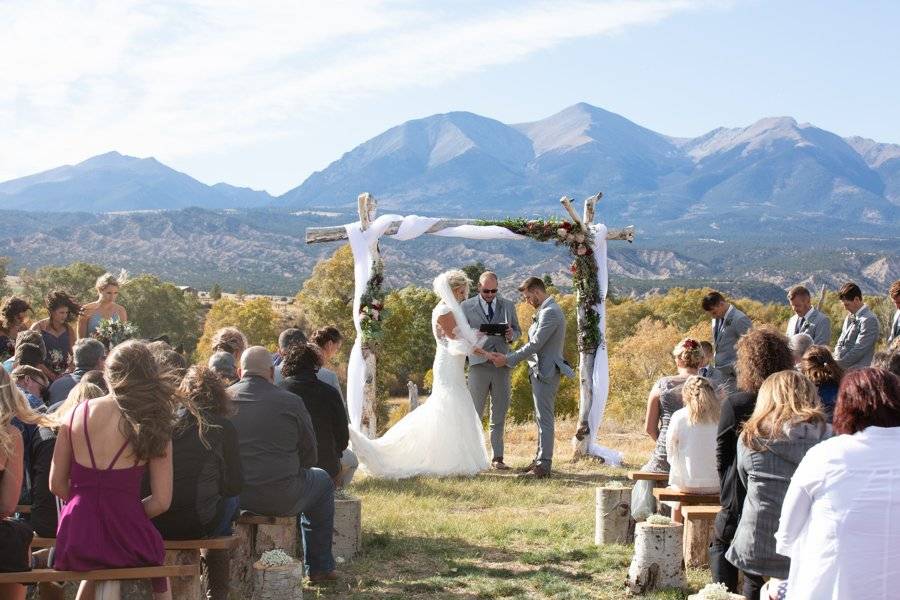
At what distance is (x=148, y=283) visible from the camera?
7212 centimetres

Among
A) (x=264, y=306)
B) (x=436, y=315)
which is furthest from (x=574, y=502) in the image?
(x=264, y=306)

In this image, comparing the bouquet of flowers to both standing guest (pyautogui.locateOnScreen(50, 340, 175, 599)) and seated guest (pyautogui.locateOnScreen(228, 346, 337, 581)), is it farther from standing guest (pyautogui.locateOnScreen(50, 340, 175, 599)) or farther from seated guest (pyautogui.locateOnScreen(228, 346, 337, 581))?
standing guest (pyautogui.locateOnScreen(50, 340, 175, 599))

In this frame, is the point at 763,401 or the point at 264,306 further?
the point at 264,306

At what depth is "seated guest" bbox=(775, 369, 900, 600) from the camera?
148 inches

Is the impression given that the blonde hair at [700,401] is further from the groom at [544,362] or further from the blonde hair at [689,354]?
the groom at [544,362]

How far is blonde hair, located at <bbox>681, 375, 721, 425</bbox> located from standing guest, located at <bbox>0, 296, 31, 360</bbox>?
218 inches

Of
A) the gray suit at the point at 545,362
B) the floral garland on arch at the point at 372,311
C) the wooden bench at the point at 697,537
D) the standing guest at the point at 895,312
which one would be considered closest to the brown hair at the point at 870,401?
the wooden bench at the point at 697,537

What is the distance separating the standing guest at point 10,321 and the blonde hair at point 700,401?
18.1 feet

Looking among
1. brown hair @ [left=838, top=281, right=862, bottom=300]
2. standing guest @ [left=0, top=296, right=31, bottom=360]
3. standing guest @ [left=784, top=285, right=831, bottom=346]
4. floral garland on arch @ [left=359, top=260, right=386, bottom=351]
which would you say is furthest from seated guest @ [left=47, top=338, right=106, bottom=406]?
brown hair @ [left=838, top=281, right=862, bottom=300]

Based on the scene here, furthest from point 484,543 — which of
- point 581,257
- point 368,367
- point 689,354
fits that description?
point 581,257

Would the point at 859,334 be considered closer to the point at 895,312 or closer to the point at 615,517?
the point at 895,312

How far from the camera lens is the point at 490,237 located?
1251cm

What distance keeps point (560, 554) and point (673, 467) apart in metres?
1.11

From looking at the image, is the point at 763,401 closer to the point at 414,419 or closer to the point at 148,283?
the point at 414,419
